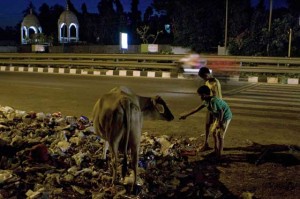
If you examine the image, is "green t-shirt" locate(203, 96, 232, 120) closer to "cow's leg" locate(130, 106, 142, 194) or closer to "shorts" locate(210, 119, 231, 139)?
"shorts" locate(210, 119, 231, 139)

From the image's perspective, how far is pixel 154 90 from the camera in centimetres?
1325

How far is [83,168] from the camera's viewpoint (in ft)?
16.6

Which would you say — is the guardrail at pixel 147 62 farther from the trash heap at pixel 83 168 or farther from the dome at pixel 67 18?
the dome at pixel 67 18

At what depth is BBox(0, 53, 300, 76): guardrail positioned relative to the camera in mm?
17969

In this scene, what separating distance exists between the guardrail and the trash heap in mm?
12230

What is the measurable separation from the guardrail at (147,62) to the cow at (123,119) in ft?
46.6

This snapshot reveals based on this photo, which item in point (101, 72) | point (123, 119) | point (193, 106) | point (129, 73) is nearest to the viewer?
point (123, 119)

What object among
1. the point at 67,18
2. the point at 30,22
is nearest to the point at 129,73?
the point at 67,18

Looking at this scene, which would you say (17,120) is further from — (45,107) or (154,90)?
(154,90)

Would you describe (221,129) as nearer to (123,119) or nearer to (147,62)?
(123,119)

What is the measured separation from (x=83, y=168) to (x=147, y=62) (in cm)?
1643

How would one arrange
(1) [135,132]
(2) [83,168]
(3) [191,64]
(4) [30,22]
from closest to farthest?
(1) [135,132], (2) [83,168], (3) [191,64], (4) [30,22]

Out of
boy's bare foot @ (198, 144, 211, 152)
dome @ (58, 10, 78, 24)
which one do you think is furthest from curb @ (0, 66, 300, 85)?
dome @ (58, 10, 78, 24)

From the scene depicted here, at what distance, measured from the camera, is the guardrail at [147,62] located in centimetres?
1797
